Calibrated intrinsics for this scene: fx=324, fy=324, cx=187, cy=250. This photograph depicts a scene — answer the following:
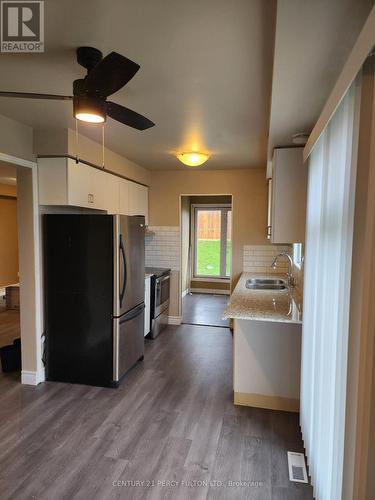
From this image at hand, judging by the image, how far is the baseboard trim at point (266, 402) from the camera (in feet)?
9.01

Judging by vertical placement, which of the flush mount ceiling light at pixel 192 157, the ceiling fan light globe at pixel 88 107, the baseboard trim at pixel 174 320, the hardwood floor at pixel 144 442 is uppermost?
the flush mount ceiling light at pixel 192 157

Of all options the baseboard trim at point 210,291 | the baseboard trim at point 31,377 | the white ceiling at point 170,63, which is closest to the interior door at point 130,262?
the white ceiling at point 170,63

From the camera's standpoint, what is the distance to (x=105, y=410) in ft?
9.01

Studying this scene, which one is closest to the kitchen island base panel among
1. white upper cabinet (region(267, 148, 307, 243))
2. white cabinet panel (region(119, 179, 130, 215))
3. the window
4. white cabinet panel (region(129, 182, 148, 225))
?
white upper cabinet (region(267, 148, 307, 243))

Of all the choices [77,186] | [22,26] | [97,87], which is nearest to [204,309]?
[77,186]

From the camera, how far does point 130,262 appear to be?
330cm

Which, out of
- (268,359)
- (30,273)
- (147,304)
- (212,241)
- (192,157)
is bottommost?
(268,359)

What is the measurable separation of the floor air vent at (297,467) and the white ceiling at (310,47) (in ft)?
7.51

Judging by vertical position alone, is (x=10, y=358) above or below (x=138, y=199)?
below

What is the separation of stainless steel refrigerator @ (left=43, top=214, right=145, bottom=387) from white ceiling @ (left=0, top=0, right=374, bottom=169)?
969mm

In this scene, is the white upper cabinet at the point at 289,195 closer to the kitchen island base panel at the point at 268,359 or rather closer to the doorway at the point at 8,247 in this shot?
the kitchen island base panel at the point at 268,359

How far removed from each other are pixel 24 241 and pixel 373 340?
3.02m

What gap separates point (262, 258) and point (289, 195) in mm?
2132

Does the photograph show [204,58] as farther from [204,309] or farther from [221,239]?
[221,239]
